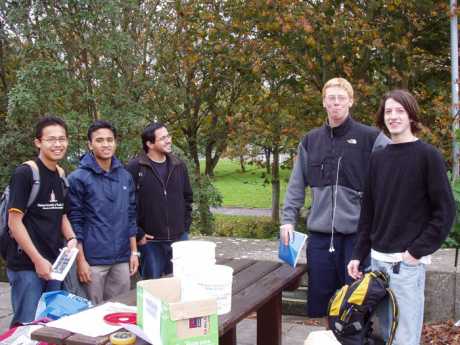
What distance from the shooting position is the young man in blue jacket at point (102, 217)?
392 centimetres

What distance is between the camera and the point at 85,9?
23.6ft

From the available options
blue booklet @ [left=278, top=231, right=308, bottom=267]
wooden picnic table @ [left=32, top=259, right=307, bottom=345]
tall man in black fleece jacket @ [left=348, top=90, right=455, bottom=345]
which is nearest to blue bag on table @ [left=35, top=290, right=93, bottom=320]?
wooden picnic table @ [left=32, top=259, right=307, bottom=345]

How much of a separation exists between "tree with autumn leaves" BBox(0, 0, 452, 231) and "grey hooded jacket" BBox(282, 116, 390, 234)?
2.94 meters

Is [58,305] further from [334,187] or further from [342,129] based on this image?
[342,129]

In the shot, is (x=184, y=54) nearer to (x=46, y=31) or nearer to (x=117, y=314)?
(x=46, y=31)

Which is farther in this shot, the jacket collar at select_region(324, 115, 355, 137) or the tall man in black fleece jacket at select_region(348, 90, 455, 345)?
the jacket collar at select_region(324, 115, 355, 137)

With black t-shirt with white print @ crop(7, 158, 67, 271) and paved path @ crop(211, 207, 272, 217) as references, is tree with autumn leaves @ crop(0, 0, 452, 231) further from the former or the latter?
paved path @ crop(211, 207, 272, 217)

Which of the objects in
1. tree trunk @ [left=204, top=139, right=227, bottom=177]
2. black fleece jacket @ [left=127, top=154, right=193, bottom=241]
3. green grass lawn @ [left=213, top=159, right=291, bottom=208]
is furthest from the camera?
green grass lawn @ [left=213, top=159, right=291, bottom=208]

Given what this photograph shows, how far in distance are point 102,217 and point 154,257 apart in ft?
2.38

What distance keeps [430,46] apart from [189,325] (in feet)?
24.0

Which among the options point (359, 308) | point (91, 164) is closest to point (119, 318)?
point (359, 308)

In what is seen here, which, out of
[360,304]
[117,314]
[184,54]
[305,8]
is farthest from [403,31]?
[117,314]

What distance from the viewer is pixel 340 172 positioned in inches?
145

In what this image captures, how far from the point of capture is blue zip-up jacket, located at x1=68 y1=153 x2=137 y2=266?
154 inches
